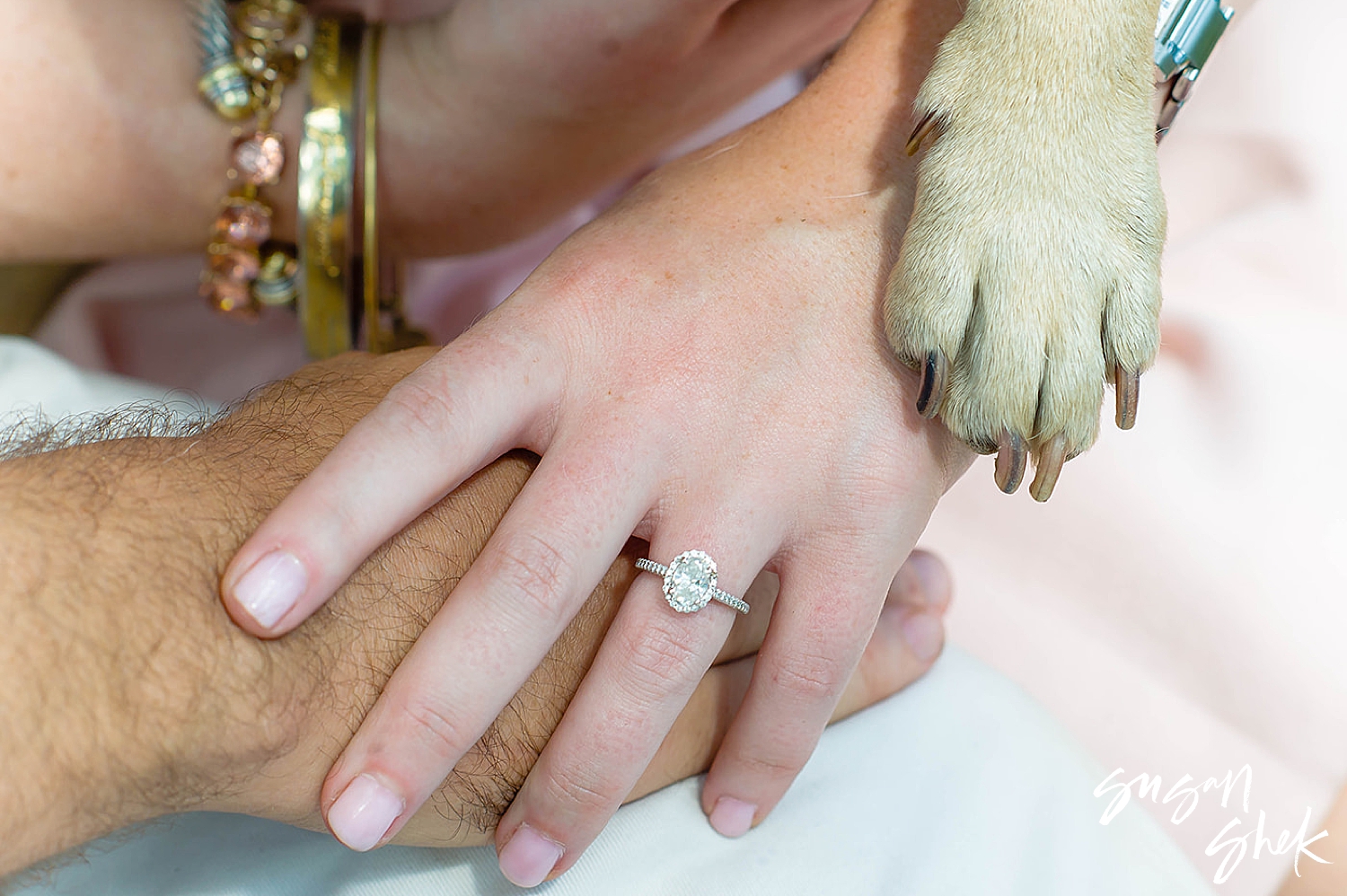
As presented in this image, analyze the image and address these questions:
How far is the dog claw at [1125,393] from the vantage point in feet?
1.99

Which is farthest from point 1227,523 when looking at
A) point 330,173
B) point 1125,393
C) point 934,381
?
point 330,173

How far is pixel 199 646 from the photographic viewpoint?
0.50 metres

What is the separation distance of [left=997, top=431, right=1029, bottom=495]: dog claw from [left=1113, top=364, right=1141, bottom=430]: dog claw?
0.24 ft

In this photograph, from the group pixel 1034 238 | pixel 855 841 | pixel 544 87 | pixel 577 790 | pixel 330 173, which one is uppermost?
pixel 1034 238

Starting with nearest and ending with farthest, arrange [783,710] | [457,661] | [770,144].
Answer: [457,661] < [783,710] < [770,144]

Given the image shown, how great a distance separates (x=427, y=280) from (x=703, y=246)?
1.08 m

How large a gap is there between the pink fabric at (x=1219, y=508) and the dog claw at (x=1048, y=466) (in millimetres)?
581

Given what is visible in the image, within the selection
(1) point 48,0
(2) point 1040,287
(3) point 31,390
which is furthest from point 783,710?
(1) point 48,0

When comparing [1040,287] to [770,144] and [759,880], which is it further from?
[759,880]

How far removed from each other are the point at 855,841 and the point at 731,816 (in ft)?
0.37

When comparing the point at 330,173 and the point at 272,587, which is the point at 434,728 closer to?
the point at 272,587

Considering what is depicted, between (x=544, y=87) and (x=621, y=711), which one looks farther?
(x=544, y=87)

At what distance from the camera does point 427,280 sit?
1658mm

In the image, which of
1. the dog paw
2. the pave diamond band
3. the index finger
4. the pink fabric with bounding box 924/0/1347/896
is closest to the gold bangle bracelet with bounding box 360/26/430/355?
the index finger
